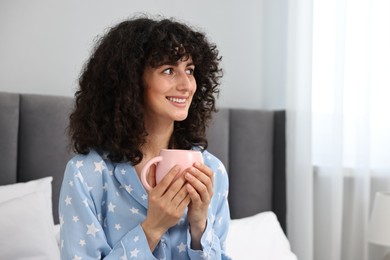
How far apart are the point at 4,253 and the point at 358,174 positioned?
1368mm

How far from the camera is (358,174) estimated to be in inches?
90.9

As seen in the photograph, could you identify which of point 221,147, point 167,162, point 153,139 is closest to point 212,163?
point 153,139

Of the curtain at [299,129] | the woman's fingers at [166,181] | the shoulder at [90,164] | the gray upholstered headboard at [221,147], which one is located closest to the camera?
the woman's fingers at [166,181]

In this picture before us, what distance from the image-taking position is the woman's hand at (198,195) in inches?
42.9

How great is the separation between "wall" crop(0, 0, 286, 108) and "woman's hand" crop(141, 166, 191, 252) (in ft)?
4.07

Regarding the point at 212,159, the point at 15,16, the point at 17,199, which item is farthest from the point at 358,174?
the point at 15,16

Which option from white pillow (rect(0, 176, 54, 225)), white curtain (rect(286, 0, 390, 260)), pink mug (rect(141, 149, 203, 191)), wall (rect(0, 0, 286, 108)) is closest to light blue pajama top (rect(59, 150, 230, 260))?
pink mug (rect(141, 149, 203, 191))

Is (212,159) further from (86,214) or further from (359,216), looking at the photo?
(359,216)

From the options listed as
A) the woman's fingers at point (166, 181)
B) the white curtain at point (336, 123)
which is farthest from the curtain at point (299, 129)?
the woman's fingers at point (166, 181)

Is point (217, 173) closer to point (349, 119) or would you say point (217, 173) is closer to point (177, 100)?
point (177, 100)

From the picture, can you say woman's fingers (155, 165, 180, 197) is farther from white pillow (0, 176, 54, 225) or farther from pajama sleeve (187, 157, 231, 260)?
white pillow (0, 176, 54, 225)

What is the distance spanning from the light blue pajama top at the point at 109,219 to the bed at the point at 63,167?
0.37m

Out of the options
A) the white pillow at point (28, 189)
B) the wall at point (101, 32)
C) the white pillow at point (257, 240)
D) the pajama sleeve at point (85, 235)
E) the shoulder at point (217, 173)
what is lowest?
the white pillow at point (257, 240)

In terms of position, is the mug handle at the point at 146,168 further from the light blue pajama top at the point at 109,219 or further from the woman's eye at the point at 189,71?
the woman's eye at the point at 189,71
